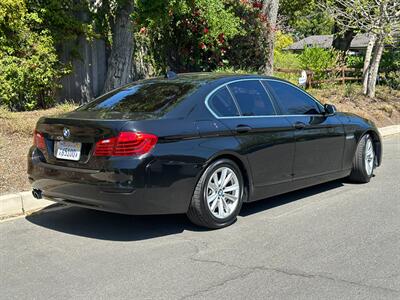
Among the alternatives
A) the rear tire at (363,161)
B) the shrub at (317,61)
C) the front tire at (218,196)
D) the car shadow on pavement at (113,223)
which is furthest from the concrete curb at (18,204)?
the shrub at (317,61)

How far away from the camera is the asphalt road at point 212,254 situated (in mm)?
4285

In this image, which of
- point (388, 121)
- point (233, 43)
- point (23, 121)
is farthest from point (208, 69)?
point (23, 121)

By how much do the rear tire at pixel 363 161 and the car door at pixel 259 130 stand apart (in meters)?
1.70

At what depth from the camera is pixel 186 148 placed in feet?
17.6

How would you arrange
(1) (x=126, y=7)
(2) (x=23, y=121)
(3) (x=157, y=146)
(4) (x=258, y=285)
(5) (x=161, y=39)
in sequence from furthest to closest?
1. (5) (x=161, y=39)
2. (1) (x=126, y=7)
3. (2) (x=23, y=121)
4. (3) (x=157, y=146)
5. (4) (x=258, y=285)

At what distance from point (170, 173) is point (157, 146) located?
280mm

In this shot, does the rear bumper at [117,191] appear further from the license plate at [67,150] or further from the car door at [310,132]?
the car door at [310,132]

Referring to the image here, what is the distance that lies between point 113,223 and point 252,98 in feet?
6.85

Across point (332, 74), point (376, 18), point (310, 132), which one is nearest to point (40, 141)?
point (310, 132)

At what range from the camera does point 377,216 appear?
6.30 metres

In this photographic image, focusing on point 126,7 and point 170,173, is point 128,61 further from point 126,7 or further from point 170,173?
point 170,173

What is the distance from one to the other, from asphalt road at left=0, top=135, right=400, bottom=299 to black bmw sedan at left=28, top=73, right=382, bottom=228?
0.37 meters

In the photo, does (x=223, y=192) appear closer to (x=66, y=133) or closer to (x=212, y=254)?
(x=212, y=254)

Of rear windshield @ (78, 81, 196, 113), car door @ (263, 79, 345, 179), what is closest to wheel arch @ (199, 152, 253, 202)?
rear windshield @ (78, 81, 196, 113)
